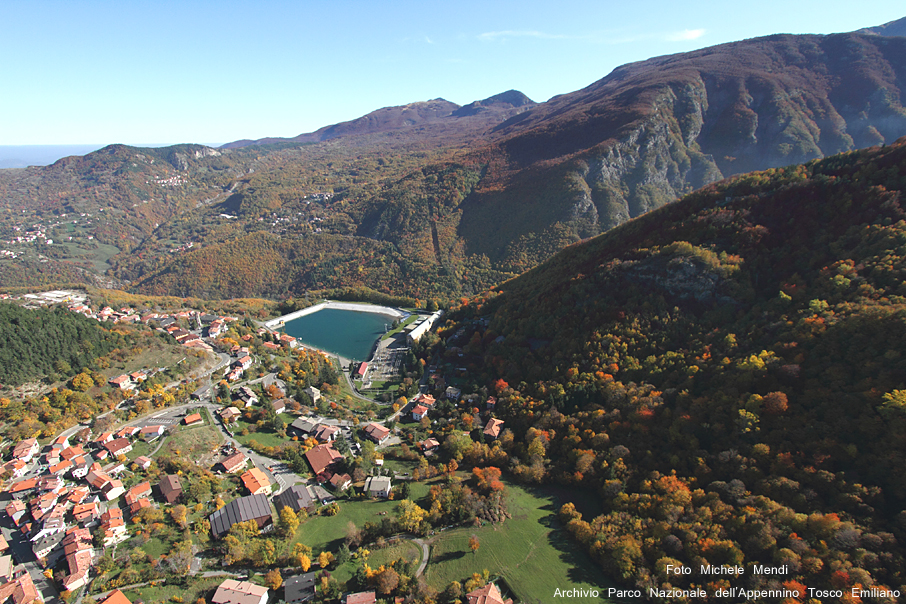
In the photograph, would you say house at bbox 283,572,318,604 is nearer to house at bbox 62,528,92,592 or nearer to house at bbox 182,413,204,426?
house at bbox 62,528,92,592

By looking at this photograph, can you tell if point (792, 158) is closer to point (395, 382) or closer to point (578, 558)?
point (395, 382)

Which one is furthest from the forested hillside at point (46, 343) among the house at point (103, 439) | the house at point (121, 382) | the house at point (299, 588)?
the house at point (299, 588)

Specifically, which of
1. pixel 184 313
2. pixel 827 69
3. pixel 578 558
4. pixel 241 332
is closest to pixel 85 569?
pixel 578 558

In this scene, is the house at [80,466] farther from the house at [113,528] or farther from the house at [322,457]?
the house at [322,457]

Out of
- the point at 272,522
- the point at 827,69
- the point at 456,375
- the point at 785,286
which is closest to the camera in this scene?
the point at 272,522

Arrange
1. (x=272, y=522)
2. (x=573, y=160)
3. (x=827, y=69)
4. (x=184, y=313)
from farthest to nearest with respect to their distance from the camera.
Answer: (x=827, y=69) < (x=573, y=160) < (x=184, y=313) < (x=272, y=522)

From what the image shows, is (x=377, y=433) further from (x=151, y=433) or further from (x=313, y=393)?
(x=151, y=433)
